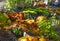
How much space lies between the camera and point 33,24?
247 cm

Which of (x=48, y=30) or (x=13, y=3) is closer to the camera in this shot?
(x=48, y=30)

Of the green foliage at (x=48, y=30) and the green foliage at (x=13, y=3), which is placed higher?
the green foliage at (x=13, y=3)

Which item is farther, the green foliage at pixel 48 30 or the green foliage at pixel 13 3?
the green foliage at pixel 13 3

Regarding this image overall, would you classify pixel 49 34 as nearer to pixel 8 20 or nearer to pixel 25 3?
pixel 8 20

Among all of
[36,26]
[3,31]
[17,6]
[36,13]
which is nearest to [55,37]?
[36,26]

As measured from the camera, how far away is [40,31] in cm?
227

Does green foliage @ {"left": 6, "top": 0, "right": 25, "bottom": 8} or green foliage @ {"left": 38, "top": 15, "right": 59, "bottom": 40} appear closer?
green foliage @ {"left": 38, "top": 15, "right": 59, "bottom": 40}

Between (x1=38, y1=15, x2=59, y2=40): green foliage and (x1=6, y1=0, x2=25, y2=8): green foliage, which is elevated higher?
(x1=6, y1=0, x2=25, y2=8): green foliage

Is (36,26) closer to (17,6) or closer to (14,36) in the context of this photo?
(14,36)

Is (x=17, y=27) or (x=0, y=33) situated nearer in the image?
(x=0, y=33)

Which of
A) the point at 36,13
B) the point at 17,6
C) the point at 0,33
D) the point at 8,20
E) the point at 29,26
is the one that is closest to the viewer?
the point at 0,33

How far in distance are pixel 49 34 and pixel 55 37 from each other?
0.25ft

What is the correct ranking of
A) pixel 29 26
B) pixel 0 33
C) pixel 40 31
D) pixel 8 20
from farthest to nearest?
pixel 8 20
pixel 29 26
pixel 40 31
pixel 0 33

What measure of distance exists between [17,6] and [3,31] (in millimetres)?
1445
